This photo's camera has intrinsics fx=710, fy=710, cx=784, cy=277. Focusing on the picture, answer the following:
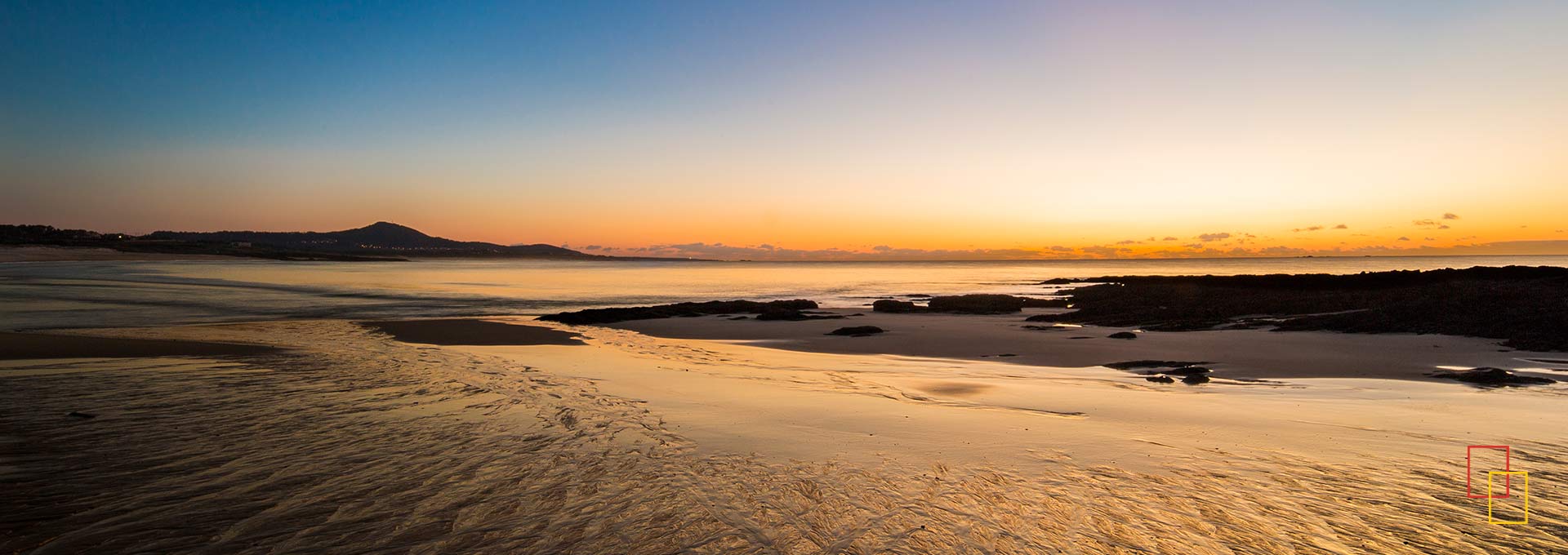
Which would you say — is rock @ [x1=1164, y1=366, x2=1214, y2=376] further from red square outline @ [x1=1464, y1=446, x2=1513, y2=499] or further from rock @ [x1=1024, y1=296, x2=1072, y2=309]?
rock @ [x1=1024, y1=296, x2=1072, y2=309]

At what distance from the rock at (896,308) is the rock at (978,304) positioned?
846mm

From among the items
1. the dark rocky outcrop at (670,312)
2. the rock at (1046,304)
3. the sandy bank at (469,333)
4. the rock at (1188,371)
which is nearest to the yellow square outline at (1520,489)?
the rock at (1188,371)

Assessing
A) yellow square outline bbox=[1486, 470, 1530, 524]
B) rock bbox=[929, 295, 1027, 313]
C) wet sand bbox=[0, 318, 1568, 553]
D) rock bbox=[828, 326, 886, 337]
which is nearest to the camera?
wet sand bbox=[0, 318, 1568, 553]

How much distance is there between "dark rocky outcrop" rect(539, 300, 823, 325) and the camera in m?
29.1

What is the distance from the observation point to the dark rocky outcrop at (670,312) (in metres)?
29.1

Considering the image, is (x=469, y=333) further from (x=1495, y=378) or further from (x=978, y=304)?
(x=1495, y=378)

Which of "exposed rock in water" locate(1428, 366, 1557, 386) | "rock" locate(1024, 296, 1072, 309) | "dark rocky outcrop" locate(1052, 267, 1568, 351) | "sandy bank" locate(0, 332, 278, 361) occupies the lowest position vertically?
"sandy bank" locate(0, 332, 278, 361)

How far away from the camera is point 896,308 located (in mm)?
35219

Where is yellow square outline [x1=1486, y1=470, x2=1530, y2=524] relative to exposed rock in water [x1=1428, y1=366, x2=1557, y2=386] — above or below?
below

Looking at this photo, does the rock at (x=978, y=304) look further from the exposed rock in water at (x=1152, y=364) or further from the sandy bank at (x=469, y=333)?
the sandy bank at (x=469, y=333)

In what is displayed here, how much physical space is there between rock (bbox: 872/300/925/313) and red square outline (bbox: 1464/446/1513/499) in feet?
87.4

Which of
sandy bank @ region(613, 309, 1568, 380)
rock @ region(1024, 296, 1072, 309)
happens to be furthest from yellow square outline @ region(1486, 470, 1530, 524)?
rock @ region(1024, 296, 1072, 309)

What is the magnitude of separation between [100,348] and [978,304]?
30.9 metres

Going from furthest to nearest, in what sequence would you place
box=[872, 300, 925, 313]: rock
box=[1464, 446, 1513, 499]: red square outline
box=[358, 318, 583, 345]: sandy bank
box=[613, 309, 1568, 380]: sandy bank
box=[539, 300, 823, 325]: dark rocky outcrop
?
box=[872, 300, 925, 313]: rock → box=[539, 300, 823, 325]: dark rocky outcrop → box=[358, 318, 583, 345]: sandy bank → box=[613, 309, 1568, 380]: sandy bank → box=[1464, 446, 1513, 499]: red square outline
